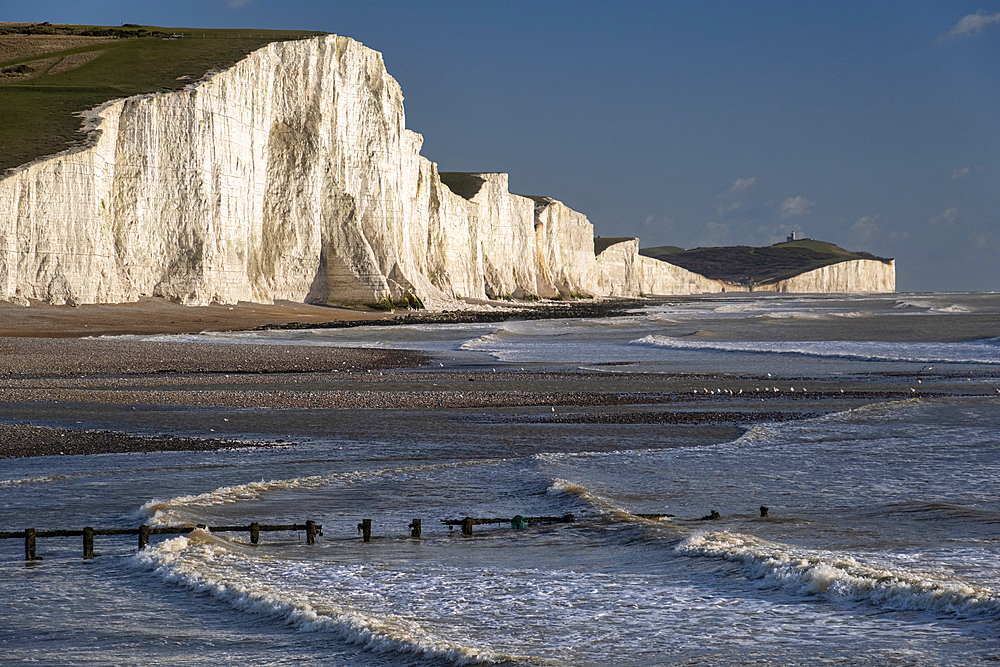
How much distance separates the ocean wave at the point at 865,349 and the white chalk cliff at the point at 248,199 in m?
19.7

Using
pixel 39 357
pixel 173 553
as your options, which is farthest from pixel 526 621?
pixel 39 357

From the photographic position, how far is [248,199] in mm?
46062

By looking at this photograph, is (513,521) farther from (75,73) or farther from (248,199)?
(75,73)

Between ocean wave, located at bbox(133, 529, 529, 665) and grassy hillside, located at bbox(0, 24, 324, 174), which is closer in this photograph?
ocean wave, located at bbox(133, 529, 529, 665)

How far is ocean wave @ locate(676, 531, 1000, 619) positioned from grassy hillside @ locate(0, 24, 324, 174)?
116ft

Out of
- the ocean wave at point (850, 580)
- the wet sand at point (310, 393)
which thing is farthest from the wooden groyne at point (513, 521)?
the wet sand at point (310, 393)

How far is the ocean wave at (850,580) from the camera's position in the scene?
5109 millimetres

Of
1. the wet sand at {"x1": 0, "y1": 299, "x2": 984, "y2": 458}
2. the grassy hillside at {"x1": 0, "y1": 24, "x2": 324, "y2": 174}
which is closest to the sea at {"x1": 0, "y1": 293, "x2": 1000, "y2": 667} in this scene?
the wet sand at {"x1": 0, "y1": 299, "x2": 984, "y2": 458}

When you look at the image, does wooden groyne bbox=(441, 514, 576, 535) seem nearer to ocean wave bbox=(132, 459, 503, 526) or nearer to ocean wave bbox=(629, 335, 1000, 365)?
ocean wave bbox=(132, 459, 503, 526)

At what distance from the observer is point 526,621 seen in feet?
16.8

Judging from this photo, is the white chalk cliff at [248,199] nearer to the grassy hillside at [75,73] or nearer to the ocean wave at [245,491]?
the grassy hillside at [75,73]

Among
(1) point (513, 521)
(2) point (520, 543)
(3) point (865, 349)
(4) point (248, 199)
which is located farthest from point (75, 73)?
(2) point (520, 543)

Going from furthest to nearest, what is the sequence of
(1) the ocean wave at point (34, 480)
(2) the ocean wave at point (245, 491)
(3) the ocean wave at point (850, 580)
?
(1) the ocean wave at point (34, 480)
(2) the ocean wave at point (245, 491)
(3) the ocean wave at point (850, 580)

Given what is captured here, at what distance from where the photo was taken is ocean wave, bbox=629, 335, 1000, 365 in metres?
25.8
